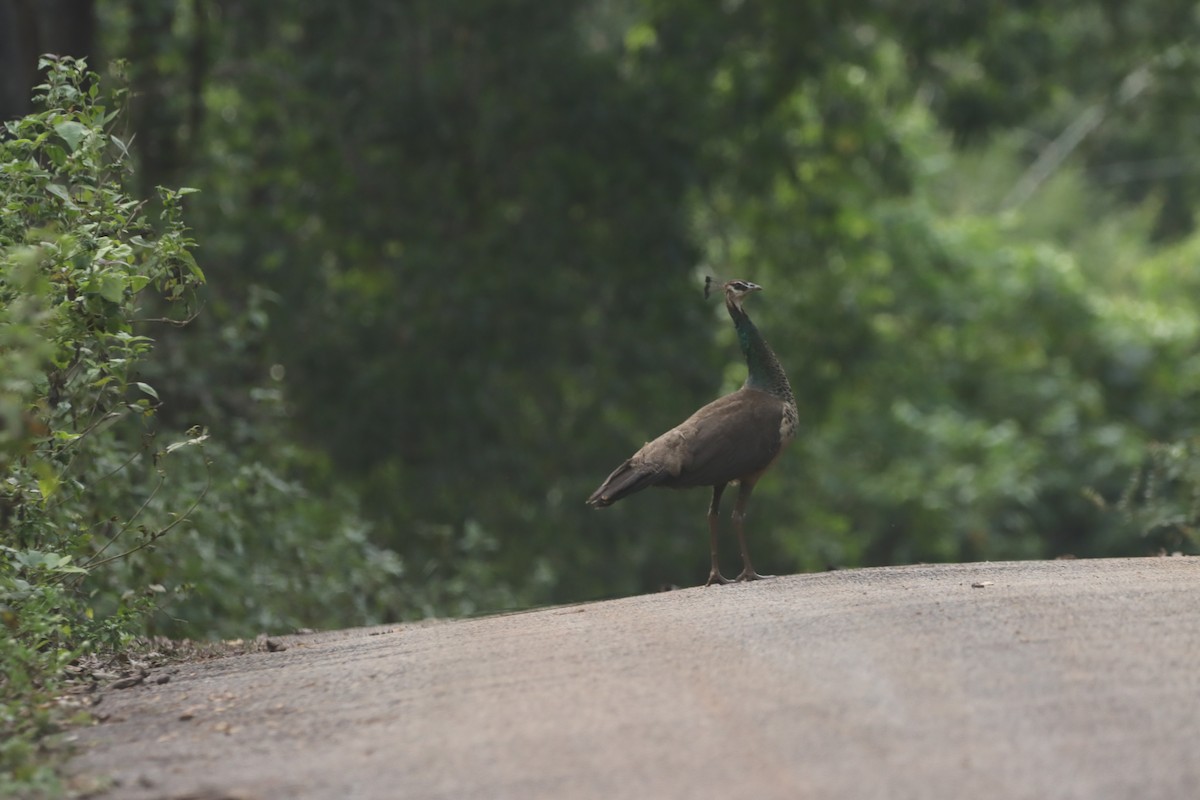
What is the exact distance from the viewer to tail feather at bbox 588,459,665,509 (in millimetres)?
9367

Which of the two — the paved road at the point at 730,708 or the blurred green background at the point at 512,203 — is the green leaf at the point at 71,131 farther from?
the blurred green background at the point at 512,203

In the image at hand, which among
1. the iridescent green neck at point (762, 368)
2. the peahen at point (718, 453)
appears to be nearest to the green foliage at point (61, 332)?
the peahen at point (718, 453)

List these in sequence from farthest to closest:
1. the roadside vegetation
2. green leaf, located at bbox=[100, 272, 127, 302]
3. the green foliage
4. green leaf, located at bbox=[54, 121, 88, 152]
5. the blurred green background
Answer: the blurred green background → the roadside vegetation → green leaf, located at bbox=[54, 121, 88, 152] → green leaf, located at bbox=[100, 272, 127, 302] → the green foliage

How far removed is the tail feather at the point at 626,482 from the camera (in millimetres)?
9367

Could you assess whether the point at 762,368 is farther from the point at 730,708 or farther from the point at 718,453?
the point at 730,708

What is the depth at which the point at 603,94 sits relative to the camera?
18453mm

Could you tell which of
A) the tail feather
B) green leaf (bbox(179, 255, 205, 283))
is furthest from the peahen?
green leaf (bbox(179, 255, 205, 283))

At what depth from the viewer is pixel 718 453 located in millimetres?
9633

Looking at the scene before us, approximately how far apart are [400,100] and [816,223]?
6.31 m

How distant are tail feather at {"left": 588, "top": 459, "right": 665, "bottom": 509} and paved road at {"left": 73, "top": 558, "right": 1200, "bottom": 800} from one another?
1421 mm

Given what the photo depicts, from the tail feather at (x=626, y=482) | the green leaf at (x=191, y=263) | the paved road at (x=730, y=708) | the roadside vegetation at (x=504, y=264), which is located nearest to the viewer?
the paved road at (x=730, y=708)

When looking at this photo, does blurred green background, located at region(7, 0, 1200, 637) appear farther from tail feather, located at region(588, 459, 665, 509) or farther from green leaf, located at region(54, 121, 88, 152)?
green leaf, located at region(54, 121, 88, 152)

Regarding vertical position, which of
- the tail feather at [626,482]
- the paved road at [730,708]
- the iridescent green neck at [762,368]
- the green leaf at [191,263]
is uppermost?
the green leaf at [191,263]

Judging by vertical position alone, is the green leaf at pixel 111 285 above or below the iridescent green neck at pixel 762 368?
above
